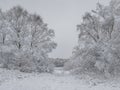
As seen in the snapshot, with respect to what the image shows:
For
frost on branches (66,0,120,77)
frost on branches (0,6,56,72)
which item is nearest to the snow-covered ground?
frost on branches (66,0,120,77)

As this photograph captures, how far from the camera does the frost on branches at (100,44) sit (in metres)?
11.4

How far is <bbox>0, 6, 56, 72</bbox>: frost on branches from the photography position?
17.6 m

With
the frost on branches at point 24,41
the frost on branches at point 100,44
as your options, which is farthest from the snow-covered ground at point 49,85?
the frost on branches at point 24,41

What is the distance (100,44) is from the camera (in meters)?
12.9

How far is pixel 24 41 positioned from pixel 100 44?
35.5 ft

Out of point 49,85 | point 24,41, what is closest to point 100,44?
point 49,85

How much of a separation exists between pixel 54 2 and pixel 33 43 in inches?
329

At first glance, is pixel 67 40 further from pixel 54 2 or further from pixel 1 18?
pixel 1 18

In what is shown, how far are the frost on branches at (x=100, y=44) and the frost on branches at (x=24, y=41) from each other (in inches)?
180

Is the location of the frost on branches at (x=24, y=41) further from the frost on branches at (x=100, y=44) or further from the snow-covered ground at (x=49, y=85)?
the snow-covered ground at (x=49, y=85)

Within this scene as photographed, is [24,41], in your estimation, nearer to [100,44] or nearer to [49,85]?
[100,44]

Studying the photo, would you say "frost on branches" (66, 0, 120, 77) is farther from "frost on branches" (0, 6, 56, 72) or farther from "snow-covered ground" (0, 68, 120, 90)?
"frost on branches" (0, 6, 56, 72)

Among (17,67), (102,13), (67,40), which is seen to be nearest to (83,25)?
(102,13)

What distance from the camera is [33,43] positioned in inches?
839
